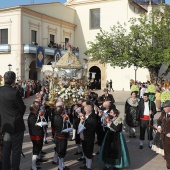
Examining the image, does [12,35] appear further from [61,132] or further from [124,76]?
[61,132]

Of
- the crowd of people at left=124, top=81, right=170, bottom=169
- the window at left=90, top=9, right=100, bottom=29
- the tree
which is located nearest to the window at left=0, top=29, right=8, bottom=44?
the tree

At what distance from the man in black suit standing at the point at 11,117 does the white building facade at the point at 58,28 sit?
24.5 m

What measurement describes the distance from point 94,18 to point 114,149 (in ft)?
108

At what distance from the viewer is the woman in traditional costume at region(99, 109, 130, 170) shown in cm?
661

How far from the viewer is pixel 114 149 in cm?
662

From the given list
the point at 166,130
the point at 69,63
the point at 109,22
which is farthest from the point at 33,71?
Result: the point at 166,130

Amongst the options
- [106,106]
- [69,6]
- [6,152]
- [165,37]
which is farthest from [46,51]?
[6,152]

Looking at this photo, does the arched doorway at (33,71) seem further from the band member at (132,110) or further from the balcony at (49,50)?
the band member at (132,110)

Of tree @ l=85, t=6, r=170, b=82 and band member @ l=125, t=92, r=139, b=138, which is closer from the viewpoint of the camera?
band member @ l=125, t=92, r=139, b=138

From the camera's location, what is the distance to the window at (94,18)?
1479 inches

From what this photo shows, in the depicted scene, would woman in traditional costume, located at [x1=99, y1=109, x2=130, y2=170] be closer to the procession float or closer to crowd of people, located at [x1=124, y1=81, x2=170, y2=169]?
crowd of people, located at [x1=124, y1=81, x2=170, y2=169]

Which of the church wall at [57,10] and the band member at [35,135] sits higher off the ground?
the church wall at [57,10]

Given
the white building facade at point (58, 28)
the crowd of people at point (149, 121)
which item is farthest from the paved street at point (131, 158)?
the white building facade at point (58, 28)

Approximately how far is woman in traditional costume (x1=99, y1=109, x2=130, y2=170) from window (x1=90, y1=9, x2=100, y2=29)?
32.0 meters
